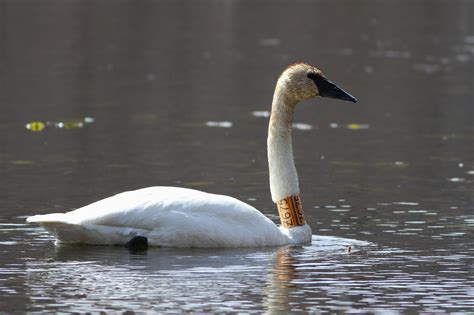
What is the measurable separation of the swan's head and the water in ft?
4.41

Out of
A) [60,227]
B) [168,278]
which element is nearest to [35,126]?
[60,227]

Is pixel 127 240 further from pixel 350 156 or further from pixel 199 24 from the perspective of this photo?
pixel 199 24

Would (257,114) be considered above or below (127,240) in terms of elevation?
above

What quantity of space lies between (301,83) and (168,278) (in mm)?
Answer: 3483

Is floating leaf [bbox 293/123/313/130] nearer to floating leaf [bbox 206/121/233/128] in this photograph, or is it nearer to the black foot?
floating leaf [bbox 206/121/233/128]

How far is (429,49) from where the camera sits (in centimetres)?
4203

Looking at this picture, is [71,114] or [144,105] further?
[144,105]

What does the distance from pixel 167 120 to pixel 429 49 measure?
733 inches

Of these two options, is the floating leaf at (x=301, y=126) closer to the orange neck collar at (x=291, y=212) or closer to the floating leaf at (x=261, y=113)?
the floating leaf at (x=261, y=113)

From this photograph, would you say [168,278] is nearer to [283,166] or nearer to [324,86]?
[283,166]

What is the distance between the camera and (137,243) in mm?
13367

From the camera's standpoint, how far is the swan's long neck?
47.4 ft

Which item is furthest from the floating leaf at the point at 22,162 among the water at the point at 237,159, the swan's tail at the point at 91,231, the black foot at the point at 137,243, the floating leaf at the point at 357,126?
the floating leaf at the point at 357,126

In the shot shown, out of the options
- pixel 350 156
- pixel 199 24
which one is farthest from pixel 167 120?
pixel 199 24
